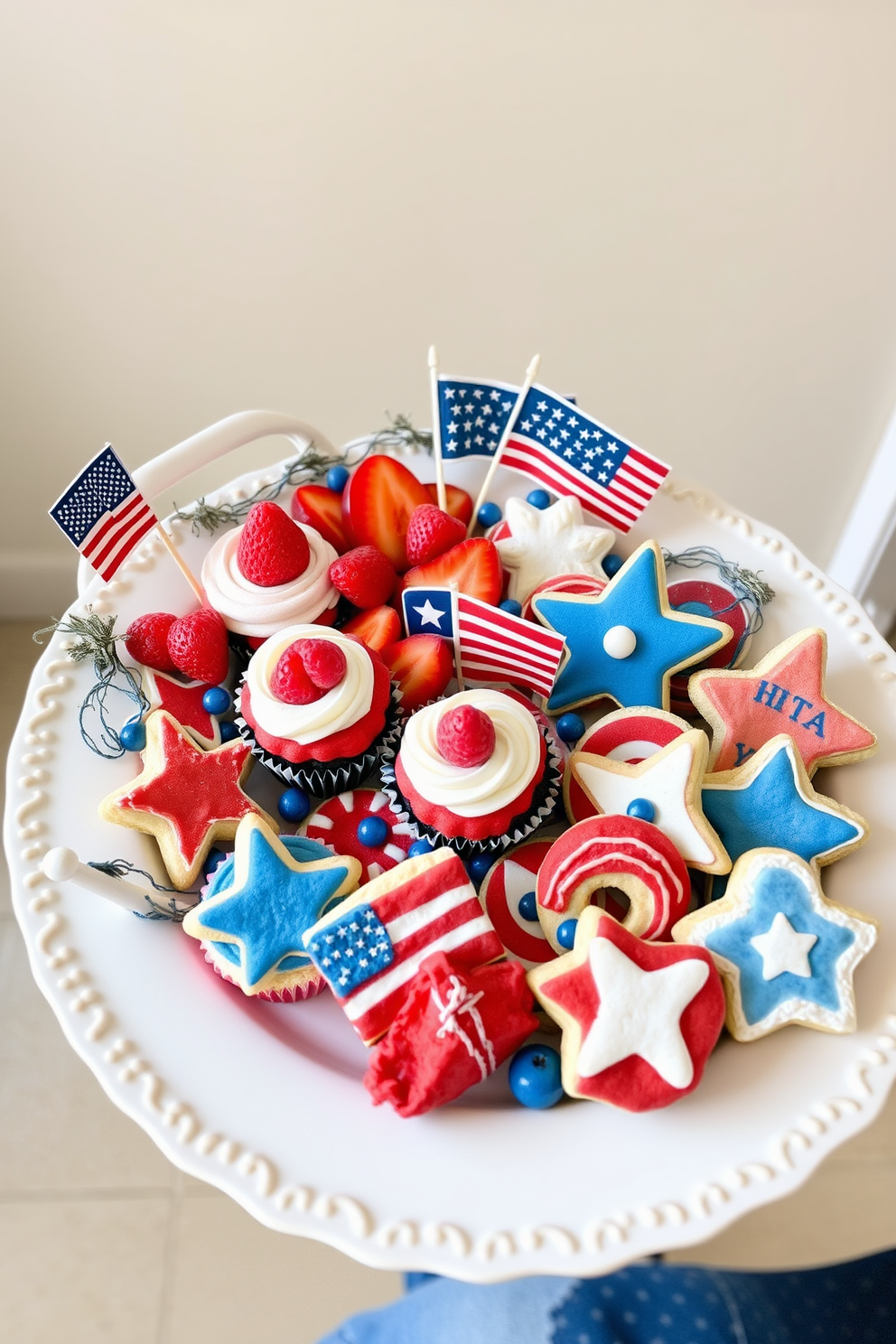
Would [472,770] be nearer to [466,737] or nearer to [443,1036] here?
[466,737]

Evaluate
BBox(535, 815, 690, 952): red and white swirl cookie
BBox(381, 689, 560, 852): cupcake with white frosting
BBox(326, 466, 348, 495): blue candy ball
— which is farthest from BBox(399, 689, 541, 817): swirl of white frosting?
BBox(326, 466, 348, 495): blue candy ball

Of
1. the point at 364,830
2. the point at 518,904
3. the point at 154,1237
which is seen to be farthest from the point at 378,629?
the point at 154,1237

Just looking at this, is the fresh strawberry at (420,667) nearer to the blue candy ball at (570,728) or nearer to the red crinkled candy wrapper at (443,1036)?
the blue candy ball at (570,728)

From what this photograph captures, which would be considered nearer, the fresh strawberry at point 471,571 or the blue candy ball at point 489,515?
the fresh strawberry at point 471,571

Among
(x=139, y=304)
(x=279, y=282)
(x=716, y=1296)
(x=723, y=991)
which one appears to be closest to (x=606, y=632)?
(x=723, y=991)

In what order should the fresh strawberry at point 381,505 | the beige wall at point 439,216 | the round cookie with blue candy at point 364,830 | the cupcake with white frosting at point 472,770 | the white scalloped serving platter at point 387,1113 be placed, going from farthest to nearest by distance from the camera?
the beige wall at point 439,216, the fresh strawberry at point 381,505, the round cookie with blue candy at point 364,830, the cupcake with white frosting at point 472,770, the white scalloped serving platter at point 387,1113

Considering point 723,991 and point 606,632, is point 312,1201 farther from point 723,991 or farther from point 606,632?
point 606,632

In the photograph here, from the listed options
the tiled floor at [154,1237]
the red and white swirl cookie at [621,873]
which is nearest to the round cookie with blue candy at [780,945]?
the red and white swirl cookie at [621,873]

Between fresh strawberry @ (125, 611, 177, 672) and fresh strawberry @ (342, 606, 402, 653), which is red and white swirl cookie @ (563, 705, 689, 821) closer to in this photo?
fresh strawberry @ (342, 606, 402, 653)
